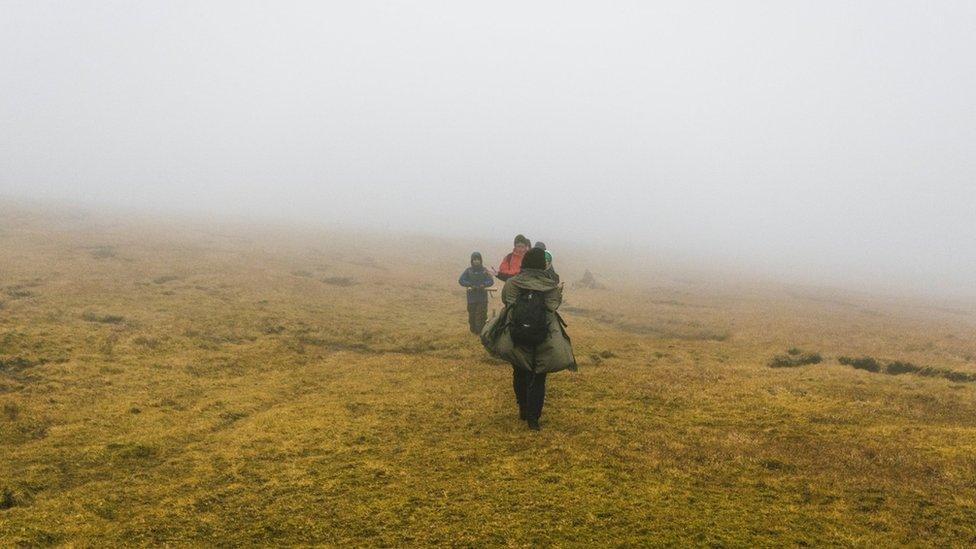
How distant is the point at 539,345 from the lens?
7.83 metres

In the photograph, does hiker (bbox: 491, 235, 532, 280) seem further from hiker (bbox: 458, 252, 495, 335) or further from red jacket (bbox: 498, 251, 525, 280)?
hiker (bbox: 458, 252, 495, 335)

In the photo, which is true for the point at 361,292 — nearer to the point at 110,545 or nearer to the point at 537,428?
the point at 537,428

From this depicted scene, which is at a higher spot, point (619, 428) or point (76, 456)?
point (619, 428)

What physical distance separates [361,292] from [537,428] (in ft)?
70.3

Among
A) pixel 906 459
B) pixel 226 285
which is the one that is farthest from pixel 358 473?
pixel 226 285

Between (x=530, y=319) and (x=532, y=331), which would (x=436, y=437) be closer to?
(x=532, y=331)

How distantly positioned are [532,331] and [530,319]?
0.17 m

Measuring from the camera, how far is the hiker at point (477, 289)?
16578mm

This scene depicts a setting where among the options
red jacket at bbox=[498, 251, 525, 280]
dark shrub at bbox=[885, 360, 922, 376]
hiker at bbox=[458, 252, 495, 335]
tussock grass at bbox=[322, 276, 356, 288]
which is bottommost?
tussock grass at bbox=[322, 276, 356, 288]

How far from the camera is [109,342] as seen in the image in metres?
12.5

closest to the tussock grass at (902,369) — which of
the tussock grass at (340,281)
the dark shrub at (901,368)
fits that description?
the dark shrub at (901,368)

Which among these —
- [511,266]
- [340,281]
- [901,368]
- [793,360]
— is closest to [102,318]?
[511,266]

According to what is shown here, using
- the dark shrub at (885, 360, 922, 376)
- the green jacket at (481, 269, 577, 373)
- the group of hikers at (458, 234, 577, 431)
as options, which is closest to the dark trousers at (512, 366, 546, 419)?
the group of hikers at (458, 234, 577, 431)

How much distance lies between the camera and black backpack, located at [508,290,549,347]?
7.64m
